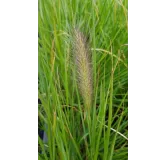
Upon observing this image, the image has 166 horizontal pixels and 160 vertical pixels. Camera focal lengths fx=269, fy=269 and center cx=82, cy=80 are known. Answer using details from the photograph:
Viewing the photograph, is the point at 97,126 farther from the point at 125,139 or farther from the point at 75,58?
the point at 75,58

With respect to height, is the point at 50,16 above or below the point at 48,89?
above
